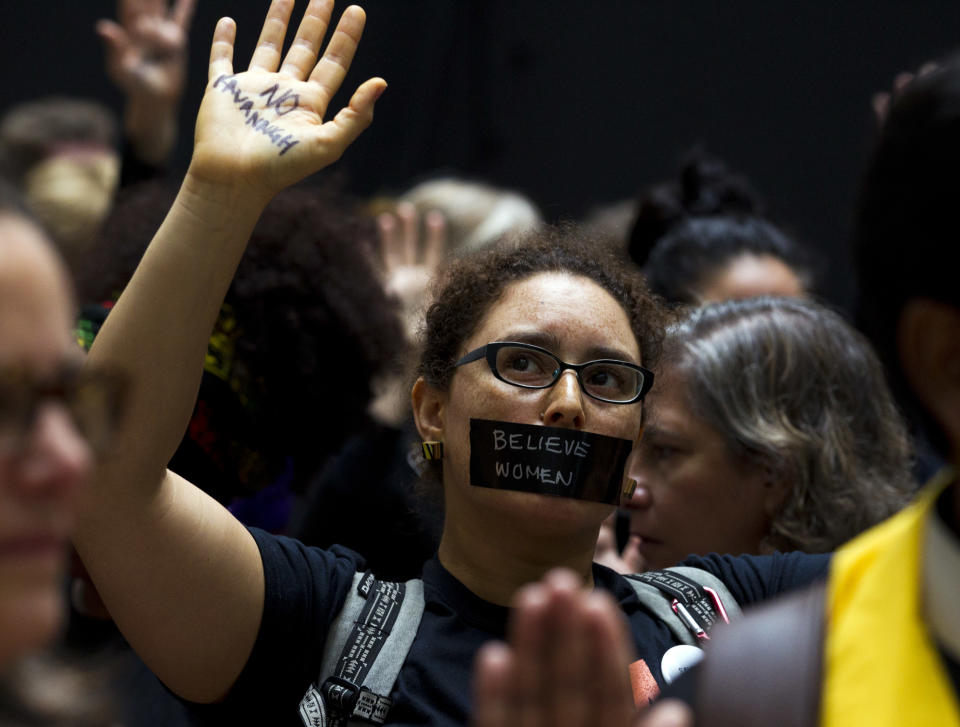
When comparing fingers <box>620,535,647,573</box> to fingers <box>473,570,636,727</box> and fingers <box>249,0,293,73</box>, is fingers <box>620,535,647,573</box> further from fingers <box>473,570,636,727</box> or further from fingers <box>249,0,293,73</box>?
fingers <box>473,570,636,727</box>

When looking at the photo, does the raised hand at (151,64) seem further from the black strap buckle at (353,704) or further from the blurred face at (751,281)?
the black strap buckle at (353,704)

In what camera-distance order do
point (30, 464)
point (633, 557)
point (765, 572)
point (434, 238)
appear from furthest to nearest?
point (434, 238)
point (633, 557)
point (765, 572)
point (30, 464)

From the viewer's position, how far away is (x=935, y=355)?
1163 mm

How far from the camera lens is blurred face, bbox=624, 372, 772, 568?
8.28 ft

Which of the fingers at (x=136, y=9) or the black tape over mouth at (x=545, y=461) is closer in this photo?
the black tape over mouth at (x=545, y=461)

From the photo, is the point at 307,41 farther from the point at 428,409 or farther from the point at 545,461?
the point at 545,461

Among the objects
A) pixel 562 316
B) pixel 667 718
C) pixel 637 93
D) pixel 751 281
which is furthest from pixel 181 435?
pixel 637 93

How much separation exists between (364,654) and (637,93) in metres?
3.51

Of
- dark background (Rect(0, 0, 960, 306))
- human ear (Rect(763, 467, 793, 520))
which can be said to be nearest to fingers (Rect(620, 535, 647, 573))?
human ear (Rect(763, 467, 793, 520))

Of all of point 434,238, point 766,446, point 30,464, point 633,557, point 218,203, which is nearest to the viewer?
point 30,464

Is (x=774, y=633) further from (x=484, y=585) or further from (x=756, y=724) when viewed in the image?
(x=484, y=585)

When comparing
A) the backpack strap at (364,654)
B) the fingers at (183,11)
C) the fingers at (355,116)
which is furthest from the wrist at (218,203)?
the fingers at (183,11)

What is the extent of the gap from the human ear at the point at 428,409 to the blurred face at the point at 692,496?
0.55 metres

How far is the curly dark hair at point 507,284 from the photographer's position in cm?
213
